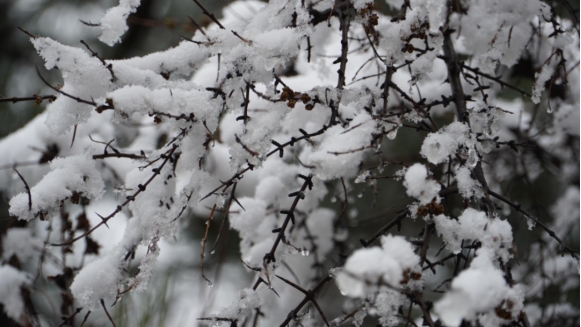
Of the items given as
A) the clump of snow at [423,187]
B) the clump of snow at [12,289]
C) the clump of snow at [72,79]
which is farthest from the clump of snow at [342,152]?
the clump of snow at [12,289]

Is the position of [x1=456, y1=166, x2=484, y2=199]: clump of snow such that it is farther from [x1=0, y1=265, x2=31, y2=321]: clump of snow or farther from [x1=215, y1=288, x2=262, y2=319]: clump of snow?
[x1=0, y1=265, x2=31, y2=321]: clump of snow

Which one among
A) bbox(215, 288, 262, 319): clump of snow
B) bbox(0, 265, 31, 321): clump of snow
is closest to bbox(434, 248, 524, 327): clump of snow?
bbox(215, 288, 262, 319): clump of snow

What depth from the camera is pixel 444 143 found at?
43.2 inches

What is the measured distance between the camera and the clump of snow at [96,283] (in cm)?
119

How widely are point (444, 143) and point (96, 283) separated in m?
0.95

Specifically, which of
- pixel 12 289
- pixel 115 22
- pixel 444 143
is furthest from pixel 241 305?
pixel 12 289

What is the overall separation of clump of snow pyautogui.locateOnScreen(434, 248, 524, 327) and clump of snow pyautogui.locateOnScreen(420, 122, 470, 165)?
28 cm

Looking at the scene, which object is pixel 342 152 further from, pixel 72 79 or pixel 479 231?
pixel 72 79

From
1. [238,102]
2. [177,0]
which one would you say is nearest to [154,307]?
[238,102]

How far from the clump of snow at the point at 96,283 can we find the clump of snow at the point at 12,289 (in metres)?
1.08

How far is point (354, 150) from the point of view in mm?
1023

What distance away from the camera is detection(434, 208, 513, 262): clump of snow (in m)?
0.93

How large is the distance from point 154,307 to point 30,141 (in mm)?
1068

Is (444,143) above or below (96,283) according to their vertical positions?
above
